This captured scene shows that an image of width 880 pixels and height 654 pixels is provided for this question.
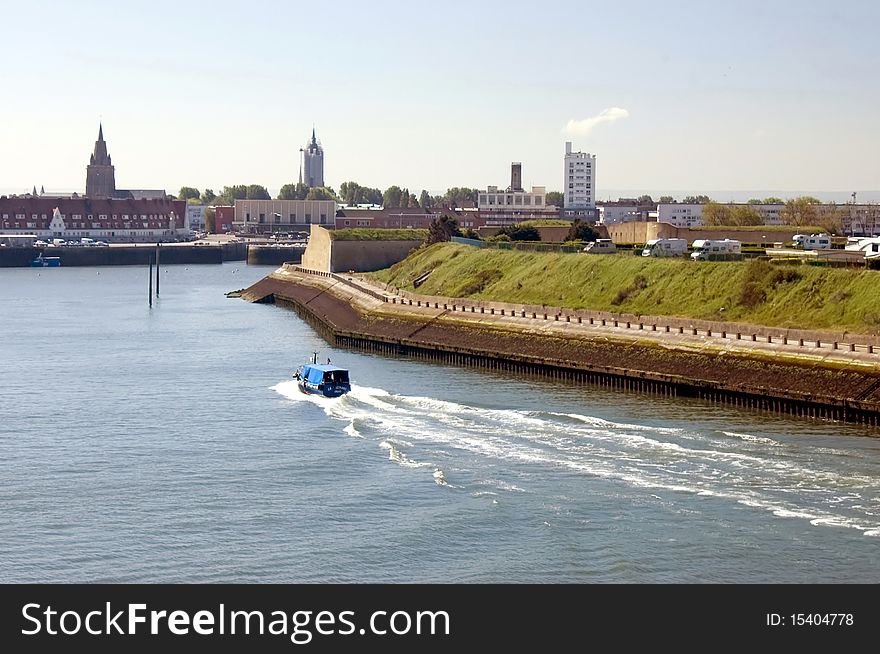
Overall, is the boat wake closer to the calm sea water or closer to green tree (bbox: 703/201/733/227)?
the calm sea water

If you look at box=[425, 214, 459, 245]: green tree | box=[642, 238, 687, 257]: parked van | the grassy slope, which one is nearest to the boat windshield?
the grassy slope

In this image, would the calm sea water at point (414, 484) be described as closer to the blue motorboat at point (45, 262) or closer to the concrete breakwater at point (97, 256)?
the blue motorboat at point (45, 262)

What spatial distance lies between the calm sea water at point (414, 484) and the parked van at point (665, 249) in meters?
28.0

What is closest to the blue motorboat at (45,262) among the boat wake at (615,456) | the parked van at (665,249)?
the parked van at (665,249)

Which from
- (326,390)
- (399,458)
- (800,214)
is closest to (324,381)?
(326,390)

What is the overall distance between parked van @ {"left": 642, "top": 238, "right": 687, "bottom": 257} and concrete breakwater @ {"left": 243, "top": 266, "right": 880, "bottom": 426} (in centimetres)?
1433

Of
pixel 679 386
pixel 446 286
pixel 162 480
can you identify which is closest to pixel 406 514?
pixel 162 480

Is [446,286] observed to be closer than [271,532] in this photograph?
No

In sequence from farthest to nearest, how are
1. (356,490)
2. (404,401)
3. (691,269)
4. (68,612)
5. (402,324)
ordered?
(402,324) < (691,269) < (404,401) < (356,490) < (68,612)

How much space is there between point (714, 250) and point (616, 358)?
74.3 ft

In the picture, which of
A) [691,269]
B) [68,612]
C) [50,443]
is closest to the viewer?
[68,612]

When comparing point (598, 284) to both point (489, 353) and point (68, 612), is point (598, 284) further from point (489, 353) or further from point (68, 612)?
point (68, 612)

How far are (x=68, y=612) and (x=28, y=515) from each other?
1346 cm

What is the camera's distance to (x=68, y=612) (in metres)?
25.7
